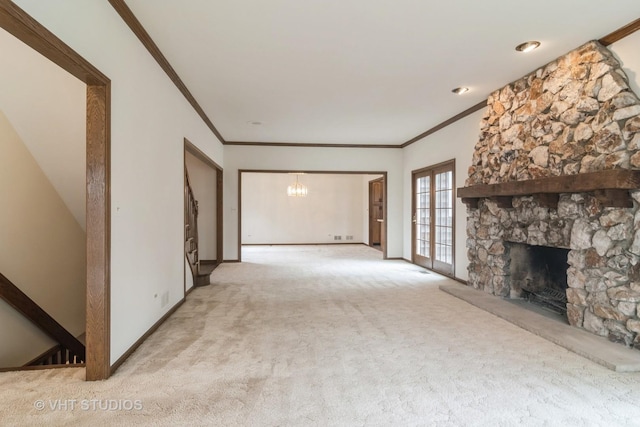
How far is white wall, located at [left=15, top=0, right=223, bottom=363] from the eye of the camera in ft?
7.38

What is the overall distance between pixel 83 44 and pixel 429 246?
Answer: 622 cm

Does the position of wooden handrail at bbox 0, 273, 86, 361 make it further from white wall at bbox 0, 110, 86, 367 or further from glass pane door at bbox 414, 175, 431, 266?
glass pane door at bbox 414, 175, 431, 266

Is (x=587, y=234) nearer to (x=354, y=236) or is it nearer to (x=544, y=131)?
(x=544, y=131)

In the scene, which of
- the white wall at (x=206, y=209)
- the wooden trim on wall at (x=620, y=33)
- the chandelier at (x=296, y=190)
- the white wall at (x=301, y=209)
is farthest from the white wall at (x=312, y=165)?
the wooden trim on wall at (x=620, y=33)

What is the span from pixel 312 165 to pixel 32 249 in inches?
210

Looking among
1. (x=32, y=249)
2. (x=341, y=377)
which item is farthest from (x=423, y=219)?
(x=32, y=249)

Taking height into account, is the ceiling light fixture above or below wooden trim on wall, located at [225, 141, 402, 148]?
above

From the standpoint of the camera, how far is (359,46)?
3.31 metres

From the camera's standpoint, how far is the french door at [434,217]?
20.1ft

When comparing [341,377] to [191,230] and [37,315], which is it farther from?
[191,230]

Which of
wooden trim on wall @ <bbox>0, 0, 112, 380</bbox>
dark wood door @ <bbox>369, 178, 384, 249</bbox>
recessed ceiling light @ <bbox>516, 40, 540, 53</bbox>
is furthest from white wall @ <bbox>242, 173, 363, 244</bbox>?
wooden trim on wall @ <bbox>0, 0, 112, 380</bbox>

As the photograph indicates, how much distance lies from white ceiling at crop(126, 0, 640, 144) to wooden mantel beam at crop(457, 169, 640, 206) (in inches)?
49.5

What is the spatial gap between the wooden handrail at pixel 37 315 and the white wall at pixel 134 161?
1.23 m

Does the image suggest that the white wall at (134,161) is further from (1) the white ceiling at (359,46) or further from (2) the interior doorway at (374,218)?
(2) the interior doorway at (374,218)
